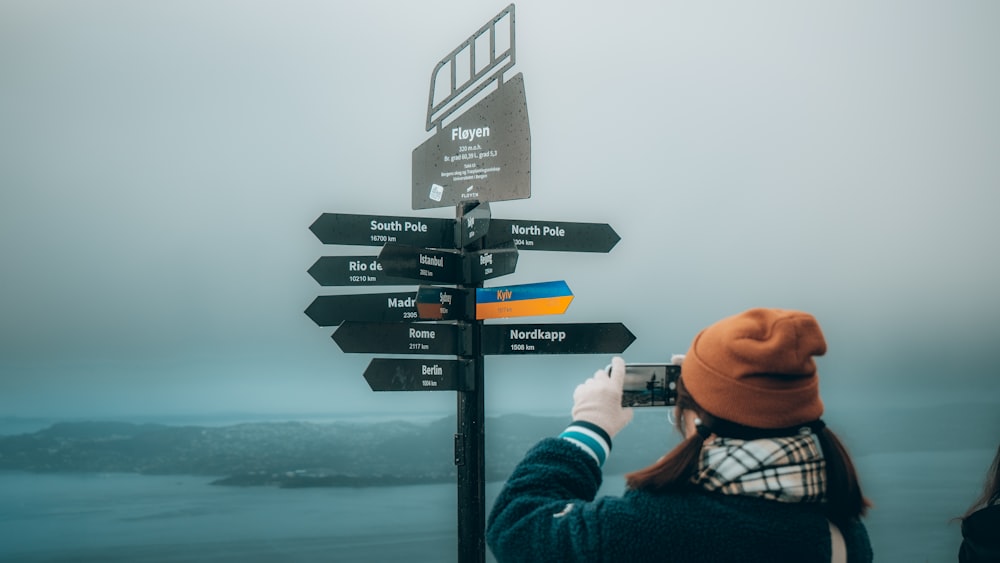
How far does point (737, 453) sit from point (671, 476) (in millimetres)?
101

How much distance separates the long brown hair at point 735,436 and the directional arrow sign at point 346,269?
195 centimetres

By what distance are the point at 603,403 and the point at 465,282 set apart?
1.72 metres

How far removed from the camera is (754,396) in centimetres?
128

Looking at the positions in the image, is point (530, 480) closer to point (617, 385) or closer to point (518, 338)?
point (617, 385)

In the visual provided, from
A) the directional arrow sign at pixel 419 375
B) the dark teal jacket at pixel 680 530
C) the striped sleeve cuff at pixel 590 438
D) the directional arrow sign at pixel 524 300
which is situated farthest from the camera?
the directional arrow sign at pixel 419 375

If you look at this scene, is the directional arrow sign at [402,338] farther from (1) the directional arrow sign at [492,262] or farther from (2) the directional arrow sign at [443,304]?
(1) the directional arrow sign at [492,262]

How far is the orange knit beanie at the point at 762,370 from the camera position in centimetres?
127

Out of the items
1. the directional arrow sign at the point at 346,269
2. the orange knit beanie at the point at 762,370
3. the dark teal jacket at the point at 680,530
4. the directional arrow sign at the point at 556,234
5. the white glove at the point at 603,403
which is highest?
the directional arrow sign at the point at 556,234

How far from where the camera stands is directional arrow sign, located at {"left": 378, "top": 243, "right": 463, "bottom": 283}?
2.96m

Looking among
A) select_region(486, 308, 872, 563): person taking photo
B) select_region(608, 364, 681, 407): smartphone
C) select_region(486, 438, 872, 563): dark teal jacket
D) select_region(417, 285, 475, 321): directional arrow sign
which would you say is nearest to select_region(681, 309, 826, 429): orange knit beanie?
select_region(486, 308, 872, 563): person taking photo

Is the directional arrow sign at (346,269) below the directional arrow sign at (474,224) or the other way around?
below

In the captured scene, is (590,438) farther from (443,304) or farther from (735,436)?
(443,304)

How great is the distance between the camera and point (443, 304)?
3.06m

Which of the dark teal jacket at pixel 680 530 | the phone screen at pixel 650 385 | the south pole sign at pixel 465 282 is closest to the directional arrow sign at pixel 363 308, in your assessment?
the south pole sign at pixel 465 282
